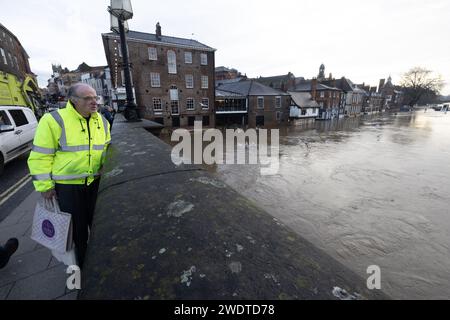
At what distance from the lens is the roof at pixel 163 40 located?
73.1 feet

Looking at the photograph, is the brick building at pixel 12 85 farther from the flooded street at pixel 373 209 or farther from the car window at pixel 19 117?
the flooded street at pixel 373 209

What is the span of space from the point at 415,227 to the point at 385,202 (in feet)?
5.30

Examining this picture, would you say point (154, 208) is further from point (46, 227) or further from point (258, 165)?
point (258, 165)

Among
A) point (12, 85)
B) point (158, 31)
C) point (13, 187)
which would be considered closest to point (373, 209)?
point (13, 187)

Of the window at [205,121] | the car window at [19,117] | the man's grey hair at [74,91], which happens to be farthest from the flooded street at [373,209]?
the window at [205,121]

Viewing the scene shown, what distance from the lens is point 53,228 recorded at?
210 centimetres

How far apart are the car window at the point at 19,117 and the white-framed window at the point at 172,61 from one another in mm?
19516

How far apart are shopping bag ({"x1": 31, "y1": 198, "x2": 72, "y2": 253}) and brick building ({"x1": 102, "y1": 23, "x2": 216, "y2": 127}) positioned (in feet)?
78.1

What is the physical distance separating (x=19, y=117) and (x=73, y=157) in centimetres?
826

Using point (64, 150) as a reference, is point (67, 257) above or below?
below

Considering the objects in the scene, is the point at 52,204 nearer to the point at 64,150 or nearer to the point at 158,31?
the point at 64,150

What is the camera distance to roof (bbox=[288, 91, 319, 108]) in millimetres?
40969

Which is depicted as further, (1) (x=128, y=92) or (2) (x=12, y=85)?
(2) (x=12, y=85)

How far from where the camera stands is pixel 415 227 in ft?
20.7
